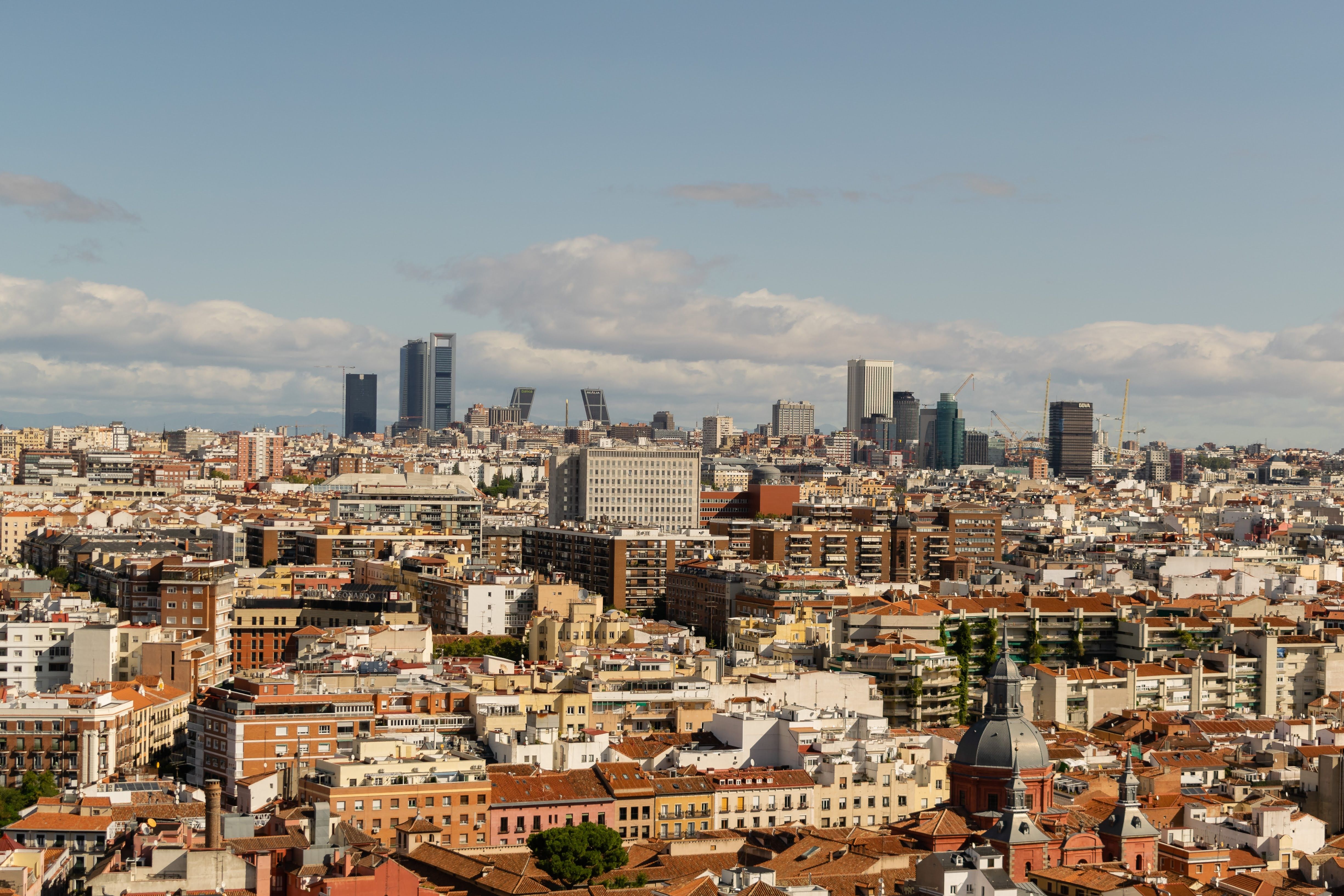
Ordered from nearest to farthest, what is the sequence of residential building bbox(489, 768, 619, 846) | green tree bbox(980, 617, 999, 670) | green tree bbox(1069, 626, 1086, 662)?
residential building bbox(489, 768, 619, 846) → green tree bbox(980, 617, 999, 670) → green tree bbox(1069, 626, 1086, 662)

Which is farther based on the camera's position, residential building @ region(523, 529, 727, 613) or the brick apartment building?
the brick apartment building

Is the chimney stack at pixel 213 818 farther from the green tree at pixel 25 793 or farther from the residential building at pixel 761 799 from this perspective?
the residential building at pixel 761 799

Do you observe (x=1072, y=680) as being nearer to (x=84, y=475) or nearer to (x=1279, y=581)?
(x=1279, y=581)

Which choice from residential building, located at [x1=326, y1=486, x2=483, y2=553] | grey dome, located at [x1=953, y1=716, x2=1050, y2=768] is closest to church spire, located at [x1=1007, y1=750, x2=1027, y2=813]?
grey dome, located at [x1=953, y1=716, x2=1050, y2=768]

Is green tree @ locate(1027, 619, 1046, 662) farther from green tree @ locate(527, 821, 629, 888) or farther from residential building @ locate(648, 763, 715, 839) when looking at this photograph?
green tree @ locate(527, 821, 629, 888)

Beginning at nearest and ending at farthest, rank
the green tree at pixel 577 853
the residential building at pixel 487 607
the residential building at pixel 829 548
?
the green tree at pixel 577 853
the residential building at pixel 487 607
the residential building at pixel 829 548

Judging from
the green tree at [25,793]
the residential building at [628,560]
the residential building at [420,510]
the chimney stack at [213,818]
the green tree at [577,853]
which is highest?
the residential building at [420,510]

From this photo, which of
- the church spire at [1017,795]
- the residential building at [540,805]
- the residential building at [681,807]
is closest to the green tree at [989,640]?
the residential building at [681,807]

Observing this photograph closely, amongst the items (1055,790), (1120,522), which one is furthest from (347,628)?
(1120,522)
